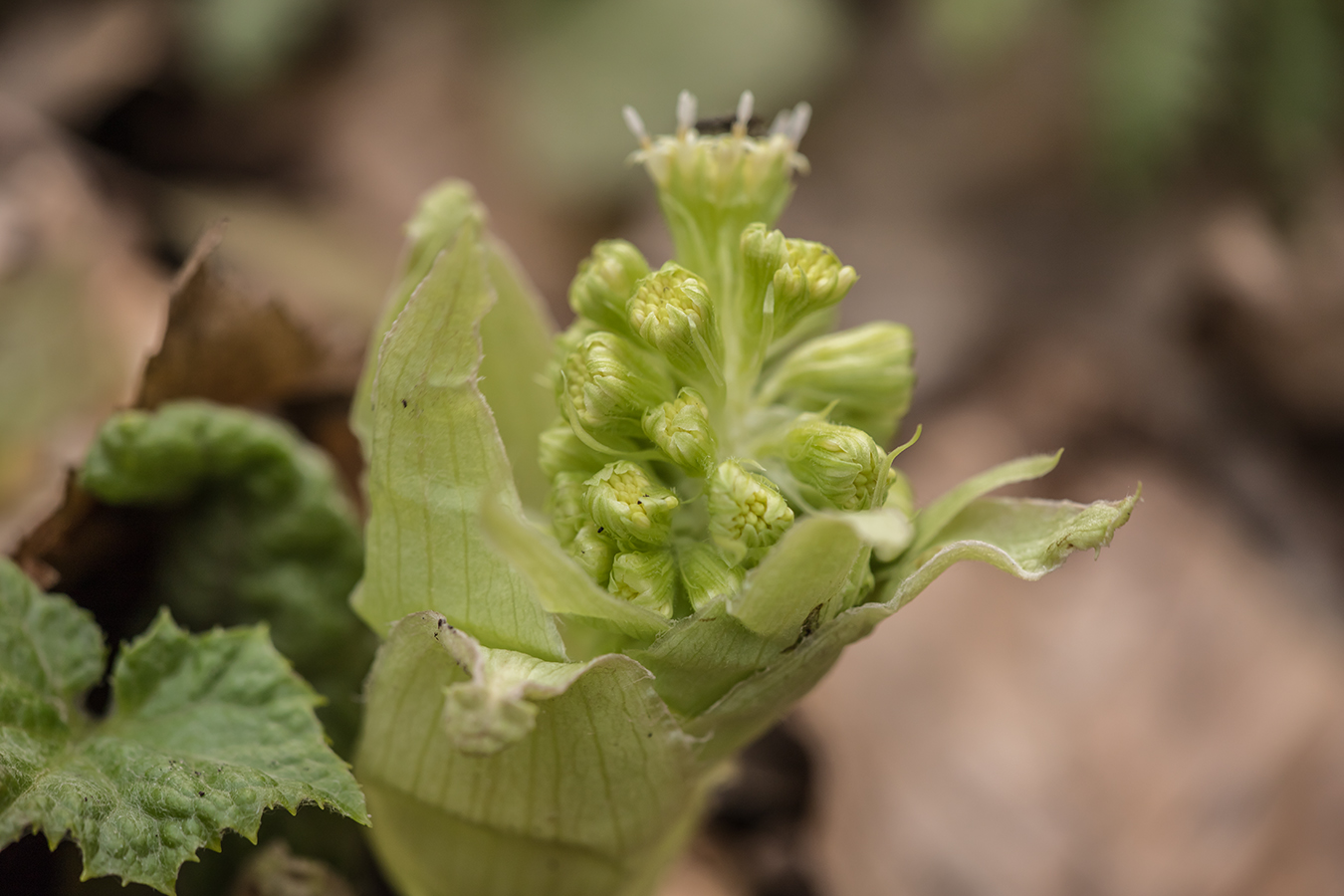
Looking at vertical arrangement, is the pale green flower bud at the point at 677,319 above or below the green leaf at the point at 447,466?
above

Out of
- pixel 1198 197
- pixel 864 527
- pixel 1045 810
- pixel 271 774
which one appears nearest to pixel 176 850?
pixel 271 774

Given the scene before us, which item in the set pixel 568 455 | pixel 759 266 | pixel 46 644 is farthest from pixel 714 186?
pixel 46 644

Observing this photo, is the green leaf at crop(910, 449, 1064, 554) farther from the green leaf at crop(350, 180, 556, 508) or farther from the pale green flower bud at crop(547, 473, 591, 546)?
the green leaf at crop(350, 180, 556, 508)

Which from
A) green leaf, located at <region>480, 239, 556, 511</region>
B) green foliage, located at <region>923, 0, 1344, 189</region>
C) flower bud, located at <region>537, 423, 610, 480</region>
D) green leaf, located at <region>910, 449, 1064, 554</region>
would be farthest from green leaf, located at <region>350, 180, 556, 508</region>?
green foliage, located at <region>923, 0, 1344, 189</region>

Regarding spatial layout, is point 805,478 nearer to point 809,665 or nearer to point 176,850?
point 809,665

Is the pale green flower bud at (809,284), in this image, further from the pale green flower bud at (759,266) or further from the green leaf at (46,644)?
the green leaf at (46,644)

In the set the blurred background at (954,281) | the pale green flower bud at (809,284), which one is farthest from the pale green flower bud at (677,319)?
the blurred background at (954,281)
